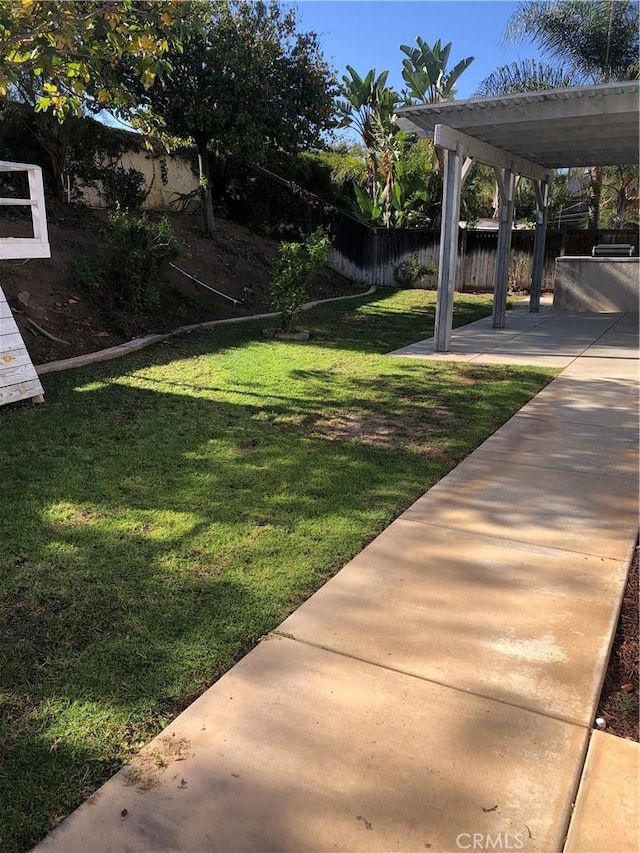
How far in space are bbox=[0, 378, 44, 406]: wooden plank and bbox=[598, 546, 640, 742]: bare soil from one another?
4.82m

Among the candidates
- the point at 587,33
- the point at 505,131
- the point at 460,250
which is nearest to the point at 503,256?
the point at 505,131

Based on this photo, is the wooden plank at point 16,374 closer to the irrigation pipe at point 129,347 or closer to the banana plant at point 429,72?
the irrigation pipe at point 129,347

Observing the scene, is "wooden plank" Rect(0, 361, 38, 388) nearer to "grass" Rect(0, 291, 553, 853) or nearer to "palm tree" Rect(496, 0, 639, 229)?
"grass" Rect(0, 291, 553, 853)

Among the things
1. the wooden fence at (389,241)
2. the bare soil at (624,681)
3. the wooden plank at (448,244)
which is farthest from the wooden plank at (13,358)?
the wooden fence at (389,241)

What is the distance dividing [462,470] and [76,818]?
128 inches

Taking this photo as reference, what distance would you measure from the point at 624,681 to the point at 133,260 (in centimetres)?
813

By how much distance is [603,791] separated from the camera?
1.86 metres

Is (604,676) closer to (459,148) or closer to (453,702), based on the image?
(453,702)

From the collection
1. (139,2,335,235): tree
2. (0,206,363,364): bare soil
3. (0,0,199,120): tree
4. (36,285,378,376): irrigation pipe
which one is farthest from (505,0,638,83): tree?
(0,0,199,120): tree

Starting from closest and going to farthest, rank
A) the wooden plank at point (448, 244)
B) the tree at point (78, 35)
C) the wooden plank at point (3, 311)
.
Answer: the tree at point (78, 35)
the wooden plank at point (3, 311)
the wooden plank at point (448, 244)

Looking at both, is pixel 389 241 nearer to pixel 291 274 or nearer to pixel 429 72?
pixel 429 72

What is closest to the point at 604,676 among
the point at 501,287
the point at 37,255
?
the point at 37,255

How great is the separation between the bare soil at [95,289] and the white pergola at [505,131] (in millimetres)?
4118

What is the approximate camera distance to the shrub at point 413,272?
1719 cm
